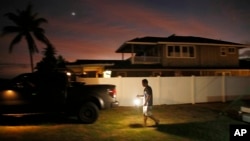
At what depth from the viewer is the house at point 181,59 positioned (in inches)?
1262

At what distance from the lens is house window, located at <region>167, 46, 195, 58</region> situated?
108ft

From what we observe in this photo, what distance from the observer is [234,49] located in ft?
115

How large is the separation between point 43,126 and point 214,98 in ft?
39.7

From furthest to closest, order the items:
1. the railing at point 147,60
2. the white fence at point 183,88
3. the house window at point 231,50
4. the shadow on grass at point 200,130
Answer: the house window at point 231,50, the railing at point 147,60, the white fence at point 183,88, the shadow on grass at point 200,130

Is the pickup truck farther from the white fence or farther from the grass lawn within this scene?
the white fence

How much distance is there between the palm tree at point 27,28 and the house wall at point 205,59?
18.1 metres

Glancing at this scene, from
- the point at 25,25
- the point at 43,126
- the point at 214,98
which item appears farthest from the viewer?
the point at 25,25

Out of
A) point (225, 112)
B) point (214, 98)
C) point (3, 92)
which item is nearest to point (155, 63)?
point (214, 98)

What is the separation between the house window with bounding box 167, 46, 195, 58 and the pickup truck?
68.4ft

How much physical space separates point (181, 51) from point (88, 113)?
22.0 m

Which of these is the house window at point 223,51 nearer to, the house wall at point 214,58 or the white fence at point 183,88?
the house wall at point 214,58

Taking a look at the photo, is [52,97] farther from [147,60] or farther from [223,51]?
[223,51]

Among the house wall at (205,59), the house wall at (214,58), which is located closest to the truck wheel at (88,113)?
the house wall at (205,59)

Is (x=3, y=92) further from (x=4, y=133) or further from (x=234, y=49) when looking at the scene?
(x=234, y=49)
